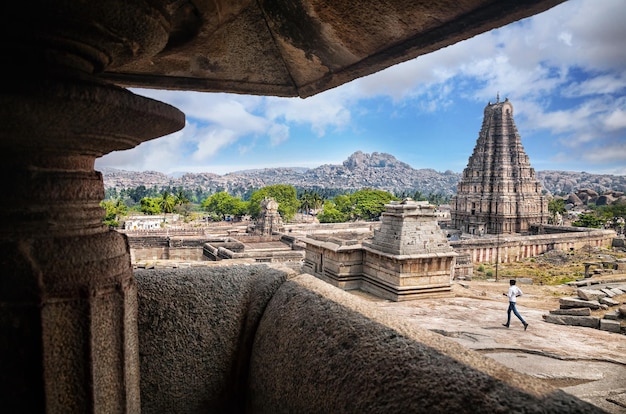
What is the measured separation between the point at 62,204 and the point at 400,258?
8664mm

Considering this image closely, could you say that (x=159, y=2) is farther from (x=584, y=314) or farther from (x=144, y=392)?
(x=584, y=314)

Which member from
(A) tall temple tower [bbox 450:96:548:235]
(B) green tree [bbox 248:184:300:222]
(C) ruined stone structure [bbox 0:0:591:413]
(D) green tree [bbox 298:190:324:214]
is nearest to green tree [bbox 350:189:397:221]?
(D) green tree [bbox 298:190:324:214]

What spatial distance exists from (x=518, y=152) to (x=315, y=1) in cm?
3867

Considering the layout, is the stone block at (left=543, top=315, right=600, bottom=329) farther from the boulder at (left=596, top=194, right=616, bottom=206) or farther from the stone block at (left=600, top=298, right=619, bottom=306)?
the boulder at (left=596, top=194, right=616, bottom=206)

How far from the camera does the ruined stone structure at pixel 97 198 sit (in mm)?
A: 1366

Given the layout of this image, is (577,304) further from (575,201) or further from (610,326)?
(575,201)

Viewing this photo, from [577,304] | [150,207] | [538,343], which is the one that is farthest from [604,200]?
[538,343]

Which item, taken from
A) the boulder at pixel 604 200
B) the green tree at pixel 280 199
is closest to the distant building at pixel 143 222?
the green tree at pixel 280 199

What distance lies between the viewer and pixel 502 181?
118 feet

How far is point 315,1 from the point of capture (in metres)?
1.78

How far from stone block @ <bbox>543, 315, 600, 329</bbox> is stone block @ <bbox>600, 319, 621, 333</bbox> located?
0.16 meters

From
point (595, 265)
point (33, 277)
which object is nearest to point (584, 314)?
point (33, 277)

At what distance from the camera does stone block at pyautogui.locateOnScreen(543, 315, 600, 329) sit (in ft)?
26.4

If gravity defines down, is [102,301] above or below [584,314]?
above
